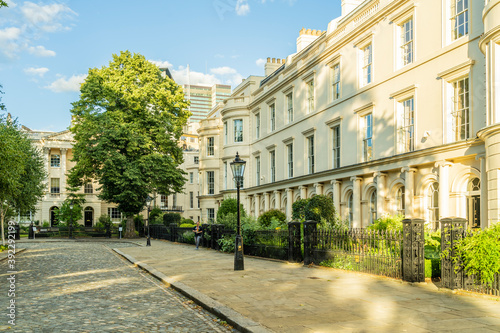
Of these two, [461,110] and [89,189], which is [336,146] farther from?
[89,189]

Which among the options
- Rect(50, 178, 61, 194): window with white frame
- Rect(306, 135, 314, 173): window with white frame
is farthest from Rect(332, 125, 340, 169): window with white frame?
Rect(50, 178, 61, 194): window with white frame

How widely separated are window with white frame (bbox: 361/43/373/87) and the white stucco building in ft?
0.19

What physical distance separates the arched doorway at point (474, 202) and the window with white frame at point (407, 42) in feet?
22.6

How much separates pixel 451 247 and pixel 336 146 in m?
18.9

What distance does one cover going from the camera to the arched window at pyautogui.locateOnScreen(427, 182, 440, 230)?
65.9 ft

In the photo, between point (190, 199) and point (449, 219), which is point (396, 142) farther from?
point (190, 199)

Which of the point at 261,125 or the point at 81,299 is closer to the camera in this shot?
the point at 81,299

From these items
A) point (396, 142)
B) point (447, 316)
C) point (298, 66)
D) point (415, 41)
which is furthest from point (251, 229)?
point (298, 66)

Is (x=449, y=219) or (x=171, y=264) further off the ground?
(x=449, y=219)

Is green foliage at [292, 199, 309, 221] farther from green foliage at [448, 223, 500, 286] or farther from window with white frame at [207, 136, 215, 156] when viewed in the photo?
window with white frame at [207, 136, 215, 156]

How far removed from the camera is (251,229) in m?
21.0

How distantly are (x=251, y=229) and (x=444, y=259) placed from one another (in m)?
11.3

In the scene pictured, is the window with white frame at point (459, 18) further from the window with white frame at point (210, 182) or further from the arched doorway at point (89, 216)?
the arched doorway at point (89, 216)

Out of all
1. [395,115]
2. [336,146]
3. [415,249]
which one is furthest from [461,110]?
[336,146]
